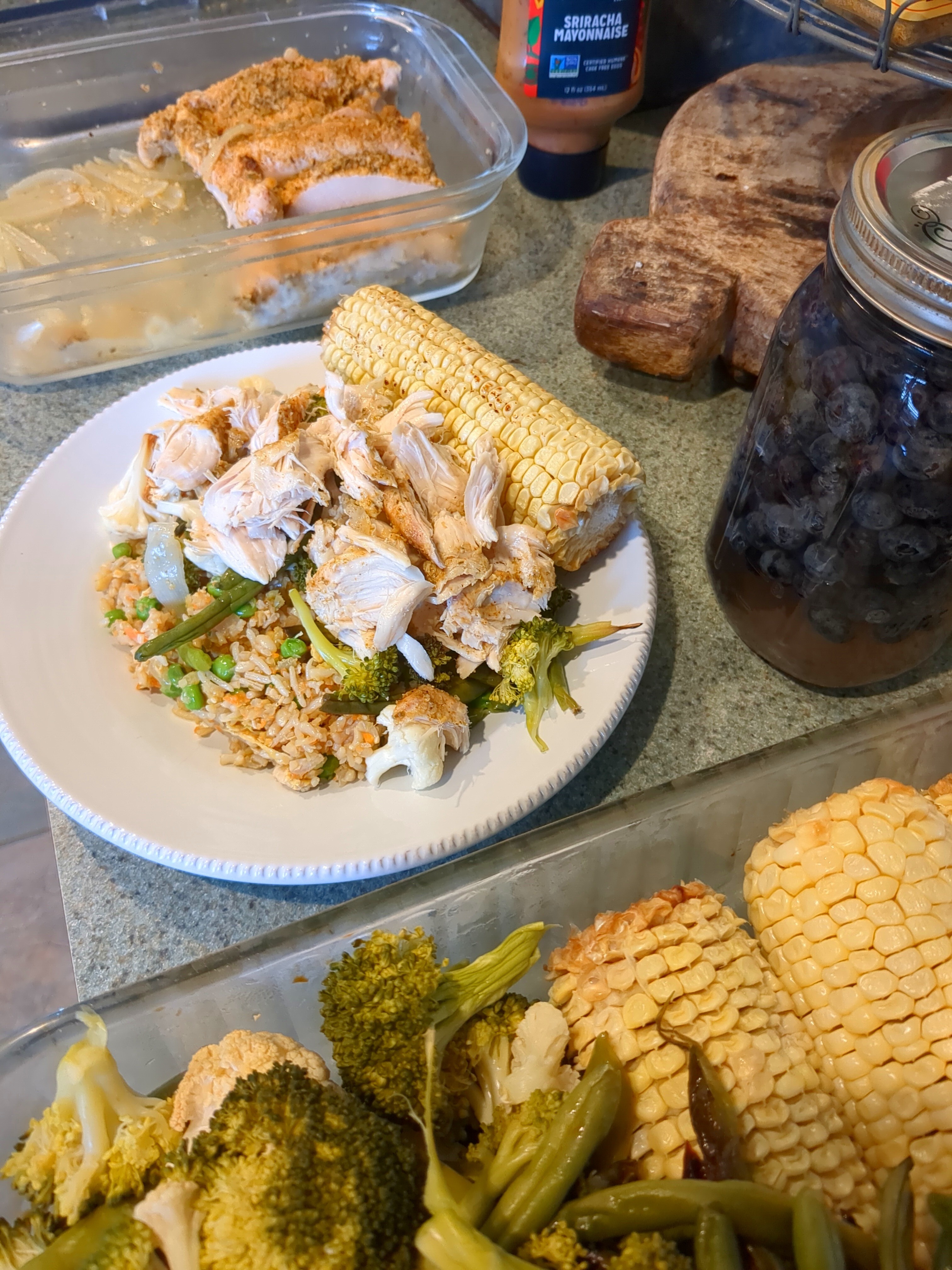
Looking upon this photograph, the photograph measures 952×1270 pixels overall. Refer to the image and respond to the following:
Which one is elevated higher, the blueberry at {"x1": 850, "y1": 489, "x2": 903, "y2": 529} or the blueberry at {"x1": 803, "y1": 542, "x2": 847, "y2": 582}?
the blueberry at {"x1": 850, "y1": 489, "x2": 903, "y2": 529}

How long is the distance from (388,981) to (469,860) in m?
0.12

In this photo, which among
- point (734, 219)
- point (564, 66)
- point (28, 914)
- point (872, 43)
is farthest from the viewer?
point (564, 66)

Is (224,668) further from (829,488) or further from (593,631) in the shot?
(829,488)

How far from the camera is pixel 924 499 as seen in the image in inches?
31.8

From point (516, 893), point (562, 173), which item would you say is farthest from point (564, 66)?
point (516, 893)

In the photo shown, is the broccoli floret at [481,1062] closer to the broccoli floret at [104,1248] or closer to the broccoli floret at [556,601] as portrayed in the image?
the broccoli floret at [104,1248]

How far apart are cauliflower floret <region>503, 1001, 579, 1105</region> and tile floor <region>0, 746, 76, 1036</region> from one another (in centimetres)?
64

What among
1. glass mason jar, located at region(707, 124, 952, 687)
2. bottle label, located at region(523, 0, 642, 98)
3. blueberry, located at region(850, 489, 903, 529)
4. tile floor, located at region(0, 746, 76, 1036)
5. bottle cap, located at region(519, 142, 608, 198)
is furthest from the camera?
bottle cap, located at region(519, 142, 608, 198)

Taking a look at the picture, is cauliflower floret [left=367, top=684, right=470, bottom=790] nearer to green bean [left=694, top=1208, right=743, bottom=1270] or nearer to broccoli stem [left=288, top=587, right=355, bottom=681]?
broccoli stem [left=288, top=587, right=355, bottom=681]

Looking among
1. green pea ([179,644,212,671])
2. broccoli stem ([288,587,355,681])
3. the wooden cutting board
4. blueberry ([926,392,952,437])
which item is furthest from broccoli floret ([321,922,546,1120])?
the wooden cutting board

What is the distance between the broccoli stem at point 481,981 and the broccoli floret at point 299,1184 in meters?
0.09

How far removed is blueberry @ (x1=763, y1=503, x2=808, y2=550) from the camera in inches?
36.0

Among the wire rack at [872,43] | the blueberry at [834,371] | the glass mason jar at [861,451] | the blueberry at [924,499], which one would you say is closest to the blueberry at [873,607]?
the glass mason jar at [861,451]

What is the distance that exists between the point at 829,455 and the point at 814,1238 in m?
0.63
